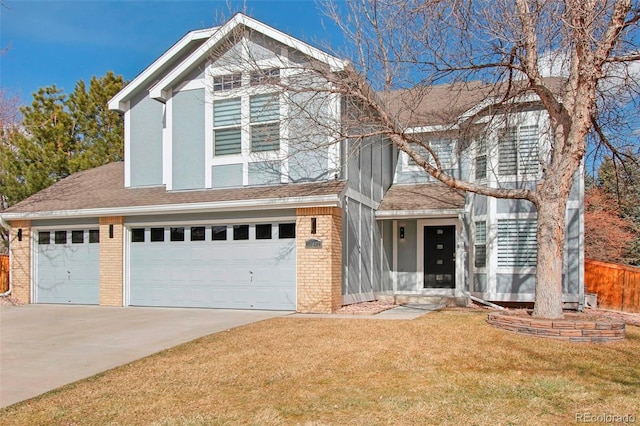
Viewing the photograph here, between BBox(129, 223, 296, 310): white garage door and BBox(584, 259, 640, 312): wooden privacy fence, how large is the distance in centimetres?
1049

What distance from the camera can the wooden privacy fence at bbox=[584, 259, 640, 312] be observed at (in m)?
16.4

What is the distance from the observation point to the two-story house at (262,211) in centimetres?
1266

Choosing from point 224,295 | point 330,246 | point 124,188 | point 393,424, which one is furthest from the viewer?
point 124,188

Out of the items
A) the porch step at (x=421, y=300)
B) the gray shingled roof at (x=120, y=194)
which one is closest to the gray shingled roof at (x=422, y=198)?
the porch step at (x=421, y=300)

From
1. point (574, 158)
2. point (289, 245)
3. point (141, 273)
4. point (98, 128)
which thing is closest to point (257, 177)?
point (289, 245)

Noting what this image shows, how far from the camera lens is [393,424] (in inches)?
195

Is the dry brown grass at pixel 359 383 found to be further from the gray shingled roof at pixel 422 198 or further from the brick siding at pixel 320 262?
the gray shingled roof at pixel 422 198

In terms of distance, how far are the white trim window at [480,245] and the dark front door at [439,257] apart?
841 millimetres

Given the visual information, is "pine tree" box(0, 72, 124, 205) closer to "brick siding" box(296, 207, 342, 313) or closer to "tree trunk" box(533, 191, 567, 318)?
"brick siding" box(296, 207, 342, 313)

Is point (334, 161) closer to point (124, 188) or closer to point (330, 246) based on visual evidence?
point (330, 246)

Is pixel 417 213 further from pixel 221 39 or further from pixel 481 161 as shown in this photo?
pixel 221 39

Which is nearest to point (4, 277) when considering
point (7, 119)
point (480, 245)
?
point (7, 119)

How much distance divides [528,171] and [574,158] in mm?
5036

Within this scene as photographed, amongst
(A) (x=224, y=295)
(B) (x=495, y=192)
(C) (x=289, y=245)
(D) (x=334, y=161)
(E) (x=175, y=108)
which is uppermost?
(E) (x=175, y=108)
